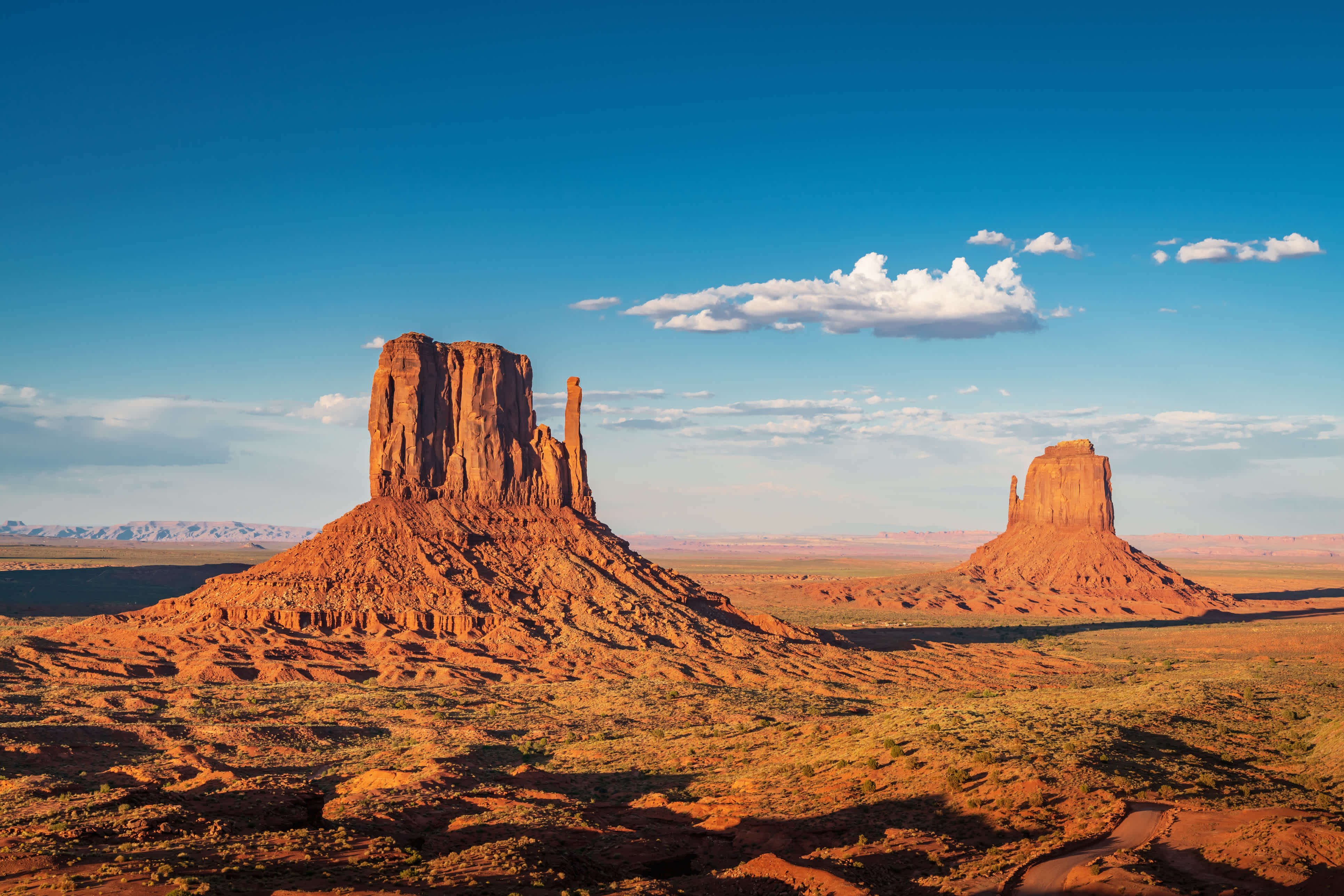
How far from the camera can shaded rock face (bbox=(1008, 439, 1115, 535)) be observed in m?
142

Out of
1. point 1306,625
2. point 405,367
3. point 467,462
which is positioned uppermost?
point 405,367

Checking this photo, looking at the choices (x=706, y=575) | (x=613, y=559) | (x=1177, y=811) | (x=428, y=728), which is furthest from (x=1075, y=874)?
(x=706, y=575)

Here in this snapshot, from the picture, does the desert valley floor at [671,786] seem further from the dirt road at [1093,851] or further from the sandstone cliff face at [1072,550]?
the sandstone cliff face at [1072,550]

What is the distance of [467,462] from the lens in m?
78.9

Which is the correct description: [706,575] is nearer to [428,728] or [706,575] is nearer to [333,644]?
[333,644]

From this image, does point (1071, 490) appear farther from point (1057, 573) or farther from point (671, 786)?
point (671, 786)

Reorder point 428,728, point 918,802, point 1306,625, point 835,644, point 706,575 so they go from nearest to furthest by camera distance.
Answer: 1. point 918,802
2. point 428,728
3. point 835,644
4. point 1306,625
5. point 706,575

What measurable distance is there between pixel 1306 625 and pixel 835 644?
6021cm

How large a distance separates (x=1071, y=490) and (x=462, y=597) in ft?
344

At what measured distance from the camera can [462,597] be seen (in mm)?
69750

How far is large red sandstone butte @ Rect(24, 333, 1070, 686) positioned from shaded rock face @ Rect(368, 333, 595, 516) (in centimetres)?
13

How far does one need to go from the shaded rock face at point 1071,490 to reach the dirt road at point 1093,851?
122085 mm

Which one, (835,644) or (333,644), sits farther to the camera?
(835,644)

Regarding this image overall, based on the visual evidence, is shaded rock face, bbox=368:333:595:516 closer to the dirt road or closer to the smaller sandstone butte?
the dirt road
